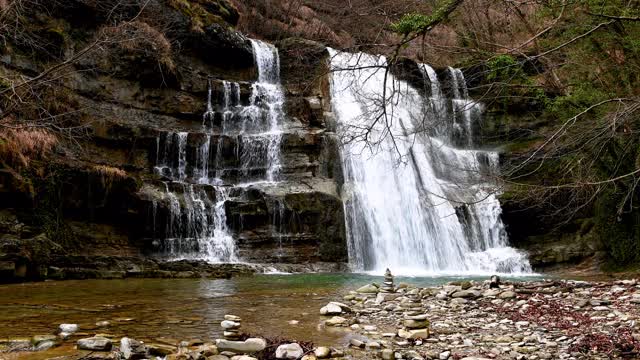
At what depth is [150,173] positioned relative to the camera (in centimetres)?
1817

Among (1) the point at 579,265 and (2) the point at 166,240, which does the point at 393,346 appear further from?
(1) the point at 579,265

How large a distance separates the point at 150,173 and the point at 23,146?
540 centimetres

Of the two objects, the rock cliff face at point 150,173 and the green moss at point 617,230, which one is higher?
the rock cliff face at point 150,173

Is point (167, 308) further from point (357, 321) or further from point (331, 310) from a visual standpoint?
point (357, 321)

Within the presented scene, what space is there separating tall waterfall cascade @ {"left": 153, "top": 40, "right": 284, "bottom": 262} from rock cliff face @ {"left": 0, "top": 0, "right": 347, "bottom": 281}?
0.07m

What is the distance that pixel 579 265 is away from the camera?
16609mm

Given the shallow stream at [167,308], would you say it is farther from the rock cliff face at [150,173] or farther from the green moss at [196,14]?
the green moss at [196,14]

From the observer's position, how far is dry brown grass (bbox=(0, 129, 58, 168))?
40.9ft

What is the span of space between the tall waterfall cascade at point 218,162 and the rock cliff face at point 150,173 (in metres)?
0.07

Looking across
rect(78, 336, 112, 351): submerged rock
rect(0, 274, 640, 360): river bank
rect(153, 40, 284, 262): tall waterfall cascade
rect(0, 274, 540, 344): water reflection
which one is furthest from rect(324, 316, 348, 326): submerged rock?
rect(153, 40, 284, 262): tall waterfall cascade

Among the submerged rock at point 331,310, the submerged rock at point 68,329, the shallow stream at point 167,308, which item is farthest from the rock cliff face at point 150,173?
the submerged rock at point 331,310

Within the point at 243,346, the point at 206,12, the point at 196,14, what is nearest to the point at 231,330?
the point at 243,346

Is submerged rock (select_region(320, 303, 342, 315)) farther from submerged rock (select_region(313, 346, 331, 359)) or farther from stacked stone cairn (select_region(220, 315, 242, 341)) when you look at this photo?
submerged rock (select_region(313, 346, 331, 359))

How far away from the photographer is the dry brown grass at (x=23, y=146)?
12453mm
